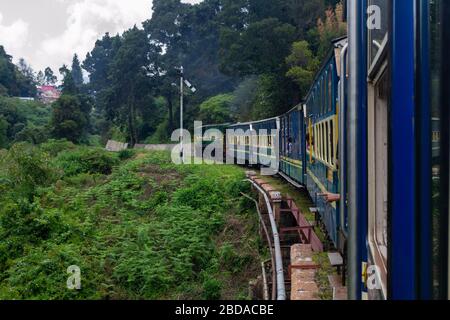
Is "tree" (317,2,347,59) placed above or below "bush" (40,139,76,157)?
above

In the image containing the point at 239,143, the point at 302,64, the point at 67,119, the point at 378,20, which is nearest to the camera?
the point at 378,20

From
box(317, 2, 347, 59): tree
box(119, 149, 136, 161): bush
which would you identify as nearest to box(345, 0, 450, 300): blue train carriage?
box(317, 2, 347, 59): tree

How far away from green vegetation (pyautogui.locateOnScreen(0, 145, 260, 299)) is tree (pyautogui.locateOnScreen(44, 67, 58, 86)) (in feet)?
292

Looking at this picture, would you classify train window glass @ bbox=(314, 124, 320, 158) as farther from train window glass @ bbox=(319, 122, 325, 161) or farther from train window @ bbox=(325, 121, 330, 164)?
→ train window @ bbox=(325, 121, 330, 164)

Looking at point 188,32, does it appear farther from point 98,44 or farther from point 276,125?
point 276,125

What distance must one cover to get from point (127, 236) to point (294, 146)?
493cm

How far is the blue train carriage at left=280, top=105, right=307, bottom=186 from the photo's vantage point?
33.4 ft

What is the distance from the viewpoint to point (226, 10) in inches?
1308

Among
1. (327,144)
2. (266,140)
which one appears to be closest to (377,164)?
(327,144)

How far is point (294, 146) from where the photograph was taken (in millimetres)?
11617

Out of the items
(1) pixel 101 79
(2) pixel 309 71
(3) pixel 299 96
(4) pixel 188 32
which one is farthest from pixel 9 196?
(1) pixel 101 79

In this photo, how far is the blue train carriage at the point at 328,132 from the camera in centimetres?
507

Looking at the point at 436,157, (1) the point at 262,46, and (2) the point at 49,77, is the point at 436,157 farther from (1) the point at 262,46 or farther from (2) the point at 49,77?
(2) the point at 49,77

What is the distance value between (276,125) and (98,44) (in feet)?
203
